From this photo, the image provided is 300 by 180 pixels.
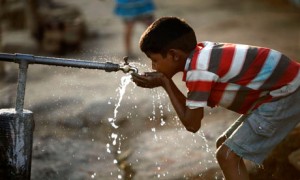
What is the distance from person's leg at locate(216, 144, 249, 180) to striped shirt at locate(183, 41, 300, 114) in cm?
28

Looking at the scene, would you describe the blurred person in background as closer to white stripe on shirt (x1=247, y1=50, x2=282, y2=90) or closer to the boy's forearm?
the boy's forearm

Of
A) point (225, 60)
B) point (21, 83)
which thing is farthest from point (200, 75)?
point (21, 83)

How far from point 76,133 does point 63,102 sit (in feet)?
2.88

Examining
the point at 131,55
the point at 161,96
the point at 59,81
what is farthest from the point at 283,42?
the point at 59,81

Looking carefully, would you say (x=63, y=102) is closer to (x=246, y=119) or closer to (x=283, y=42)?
(x=246, y=119)

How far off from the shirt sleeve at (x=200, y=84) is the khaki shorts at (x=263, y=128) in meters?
0.36

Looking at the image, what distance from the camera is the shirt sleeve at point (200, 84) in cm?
305

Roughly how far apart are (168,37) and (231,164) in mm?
858

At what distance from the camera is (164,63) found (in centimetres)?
325

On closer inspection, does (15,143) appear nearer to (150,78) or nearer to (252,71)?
(150,78)

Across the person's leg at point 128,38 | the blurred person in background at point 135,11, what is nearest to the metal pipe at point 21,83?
the blurred person in background at point 135,11

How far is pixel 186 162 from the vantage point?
15.3ft

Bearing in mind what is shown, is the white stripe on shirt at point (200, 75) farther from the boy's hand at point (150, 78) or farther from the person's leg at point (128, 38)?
the person's leg at point (128, 38)

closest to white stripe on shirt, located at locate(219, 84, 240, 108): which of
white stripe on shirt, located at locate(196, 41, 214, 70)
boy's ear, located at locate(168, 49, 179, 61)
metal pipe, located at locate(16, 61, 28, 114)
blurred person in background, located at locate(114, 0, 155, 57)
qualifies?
white stripe on shirt, located at locate(196, 41, 214, 70)
